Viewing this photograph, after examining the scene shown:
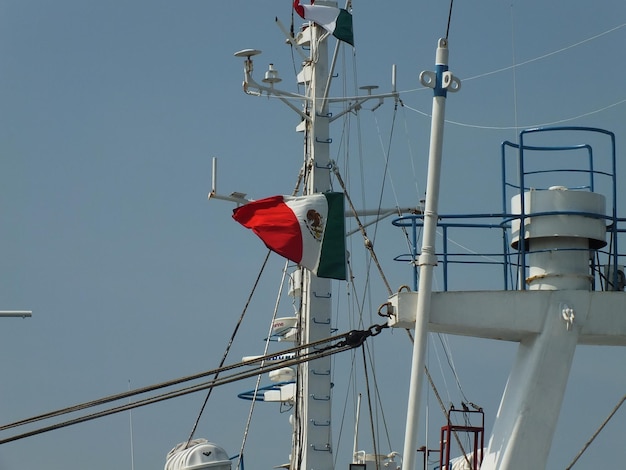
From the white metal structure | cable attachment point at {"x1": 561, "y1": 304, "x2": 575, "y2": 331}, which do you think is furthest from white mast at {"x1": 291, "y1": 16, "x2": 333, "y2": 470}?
cable attachment point at {"x1": 561, "y1": 304, "x2": 575, "y2": 331}

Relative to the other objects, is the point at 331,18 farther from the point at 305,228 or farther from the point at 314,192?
the point at 305,228

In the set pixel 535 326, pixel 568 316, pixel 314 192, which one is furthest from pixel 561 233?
pixel 314 192

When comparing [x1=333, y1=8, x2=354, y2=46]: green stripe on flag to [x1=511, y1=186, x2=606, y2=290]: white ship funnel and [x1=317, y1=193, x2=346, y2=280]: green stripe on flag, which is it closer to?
[x1=317, y1=193, x2=346, y2=280]: green stripe on flag

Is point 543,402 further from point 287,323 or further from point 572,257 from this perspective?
point 287,323

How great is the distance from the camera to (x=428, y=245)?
14.7 meters

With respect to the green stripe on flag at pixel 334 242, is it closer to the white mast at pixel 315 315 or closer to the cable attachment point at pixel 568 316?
the cable attachment point at pixel 568 316

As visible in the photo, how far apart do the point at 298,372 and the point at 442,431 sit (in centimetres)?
1580

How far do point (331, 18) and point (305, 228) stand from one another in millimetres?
13812

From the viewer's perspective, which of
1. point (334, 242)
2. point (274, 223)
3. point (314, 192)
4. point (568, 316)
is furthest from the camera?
point (314, 192)

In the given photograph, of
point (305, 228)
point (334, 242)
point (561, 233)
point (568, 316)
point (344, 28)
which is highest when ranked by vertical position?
point (344, 28)

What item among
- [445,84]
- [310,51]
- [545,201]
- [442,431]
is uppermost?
[310,51]

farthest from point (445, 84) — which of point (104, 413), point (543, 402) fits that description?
point (104, 413)

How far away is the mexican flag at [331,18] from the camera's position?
32.9m

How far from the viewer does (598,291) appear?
14938 millimetres
